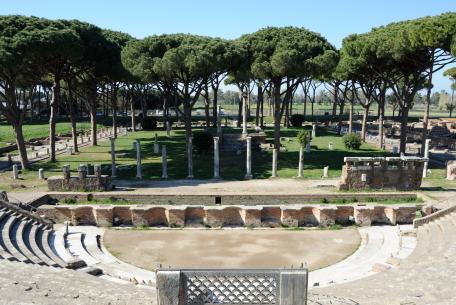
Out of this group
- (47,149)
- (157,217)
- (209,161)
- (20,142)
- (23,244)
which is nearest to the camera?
(23,244)

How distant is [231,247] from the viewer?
16.0 meters

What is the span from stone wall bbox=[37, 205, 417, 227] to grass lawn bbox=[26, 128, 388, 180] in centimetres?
721

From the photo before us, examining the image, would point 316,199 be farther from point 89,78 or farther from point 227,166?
point 89,78

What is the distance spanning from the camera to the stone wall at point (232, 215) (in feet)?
60.5

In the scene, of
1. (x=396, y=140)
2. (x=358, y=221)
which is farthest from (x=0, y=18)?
(x=396, y=140)

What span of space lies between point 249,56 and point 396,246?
1948 centimetres

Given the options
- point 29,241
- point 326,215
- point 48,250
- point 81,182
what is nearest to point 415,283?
point 326,215

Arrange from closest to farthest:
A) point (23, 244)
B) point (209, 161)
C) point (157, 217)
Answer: point (23, 244)
point (157, 217)
point (209, 161)

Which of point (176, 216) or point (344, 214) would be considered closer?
point (176, 216)

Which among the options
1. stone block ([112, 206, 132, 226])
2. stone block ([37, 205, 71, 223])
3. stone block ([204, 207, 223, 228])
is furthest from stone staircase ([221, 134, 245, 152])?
stone block ([37, 205, 71, 223])

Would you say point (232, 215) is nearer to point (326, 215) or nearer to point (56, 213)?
point (326, 215)

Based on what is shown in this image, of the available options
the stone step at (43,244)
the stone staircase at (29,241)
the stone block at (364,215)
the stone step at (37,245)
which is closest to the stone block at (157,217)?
the stone staircase at (29,241)

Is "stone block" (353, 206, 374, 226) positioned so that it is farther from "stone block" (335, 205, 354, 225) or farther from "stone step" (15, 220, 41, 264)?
"stone step" (15, 220, 41, 264)

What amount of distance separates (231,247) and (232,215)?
286 cm
